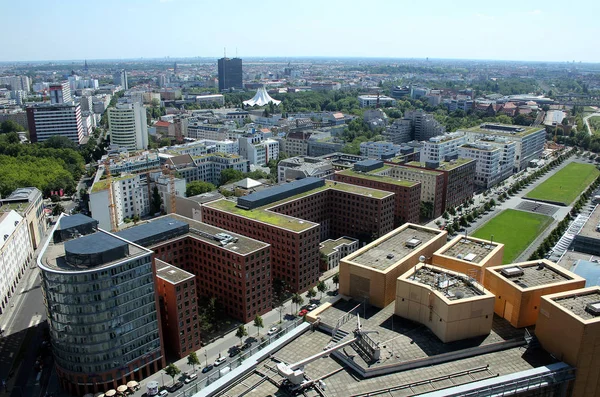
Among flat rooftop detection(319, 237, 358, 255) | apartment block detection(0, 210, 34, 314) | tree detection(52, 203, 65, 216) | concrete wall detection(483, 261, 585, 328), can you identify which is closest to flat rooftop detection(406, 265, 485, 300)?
concrete wall detection(483, 261, 585, 328)

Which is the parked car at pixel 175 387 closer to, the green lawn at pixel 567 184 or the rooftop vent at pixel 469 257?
the rooftop vent at pixel 469 257

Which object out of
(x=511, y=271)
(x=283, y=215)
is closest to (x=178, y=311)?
(x=283, y=215)

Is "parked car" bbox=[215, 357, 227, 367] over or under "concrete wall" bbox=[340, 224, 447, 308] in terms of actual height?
under

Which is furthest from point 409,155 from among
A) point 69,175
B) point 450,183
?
point 69,175

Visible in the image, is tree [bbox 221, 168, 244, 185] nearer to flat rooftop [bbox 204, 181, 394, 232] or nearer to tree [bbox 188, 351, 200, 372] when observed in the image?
flat rooftop [bbox 204, 181, 394, 232]

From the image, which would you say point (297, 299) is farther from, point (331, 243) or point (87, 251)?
point (87, 251)


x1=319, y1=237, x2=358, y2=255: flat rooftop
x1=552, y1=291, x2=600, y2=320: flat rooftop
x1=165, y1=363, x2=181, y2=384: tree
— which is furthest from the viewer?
x1=319, y1=237, x2=358, y2=255: flat rooftop

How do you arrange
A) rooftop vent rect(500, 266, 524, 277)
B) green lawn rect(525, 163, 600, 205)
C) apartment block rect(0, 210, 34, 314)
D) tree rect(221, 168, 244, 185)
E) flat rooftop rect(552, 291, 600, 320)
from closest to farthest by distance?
flat rooftop rect(552, 291, 600, 320) → rooftop vent rect(500, 266, 524, 277) → apartment block rect(0, 210, 34, 314) → tree rect(221, 168, 244, 185) → green lawn rect(525, 163, 600, 205)
